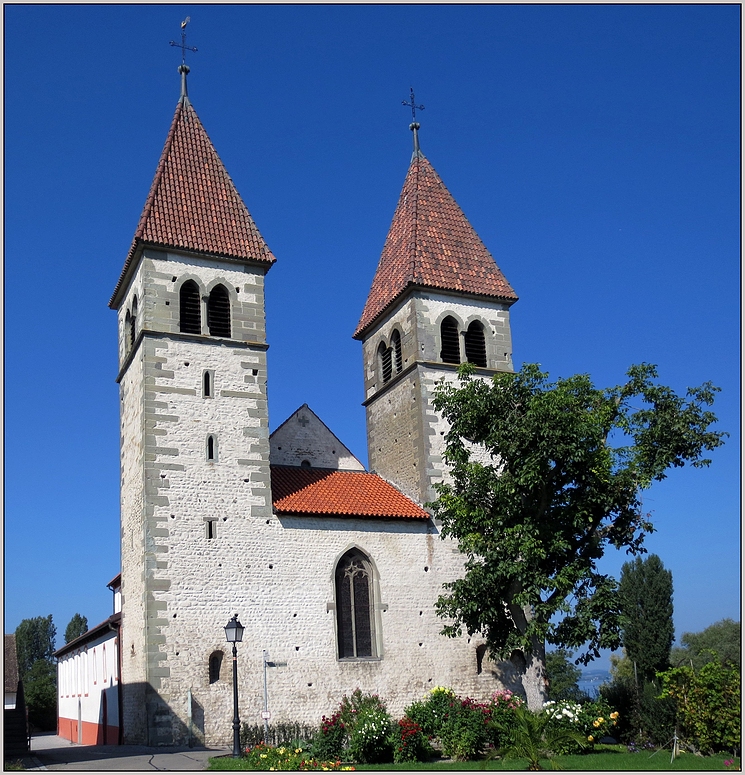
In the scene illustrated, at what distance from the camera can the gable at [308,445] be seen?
29188 millimetres

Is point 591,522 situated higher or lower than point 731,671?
higher

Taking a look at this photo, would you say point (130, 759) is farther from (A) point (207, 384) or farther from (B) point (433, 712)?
(A) point (207, 384)

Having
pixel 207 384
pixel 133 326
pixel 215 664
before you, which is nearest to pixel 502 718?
pixel 215 664

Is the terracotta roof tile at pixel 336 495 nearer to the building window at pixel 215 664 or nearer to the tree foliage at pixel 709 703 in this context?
the building window at pixel 215 664

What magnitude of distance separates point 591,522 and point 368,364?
11621 mm

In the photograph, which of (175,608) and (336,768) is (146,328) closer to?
(175,608)

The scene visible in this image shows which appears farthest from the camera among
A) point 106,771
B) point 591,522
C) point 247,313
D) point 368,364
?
point 368,364

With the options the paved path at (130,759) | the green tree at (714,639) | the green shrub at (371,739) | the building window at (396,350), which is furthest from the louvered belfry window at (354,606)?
the green tree at (714,639)

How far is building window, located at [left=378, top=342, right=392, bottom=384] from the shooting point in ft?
101

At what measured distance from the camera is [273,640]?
23312 millimetres

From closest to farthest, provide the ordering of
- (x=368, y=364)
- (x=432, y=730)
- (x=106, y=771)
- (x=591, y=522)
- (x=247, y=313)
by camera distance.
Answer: (x=106, y=771), (x=432, y=730), (x=591, y=522), (x=247, y=313), (x=368, y=364)

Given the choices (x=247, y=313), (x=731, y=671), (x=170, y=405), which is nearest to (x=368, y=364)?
(x=247, y=313)

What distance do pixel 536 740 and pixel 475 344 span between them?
46.7 ft

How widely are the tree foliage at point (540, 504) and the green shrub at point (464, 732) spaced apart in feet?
6.26
